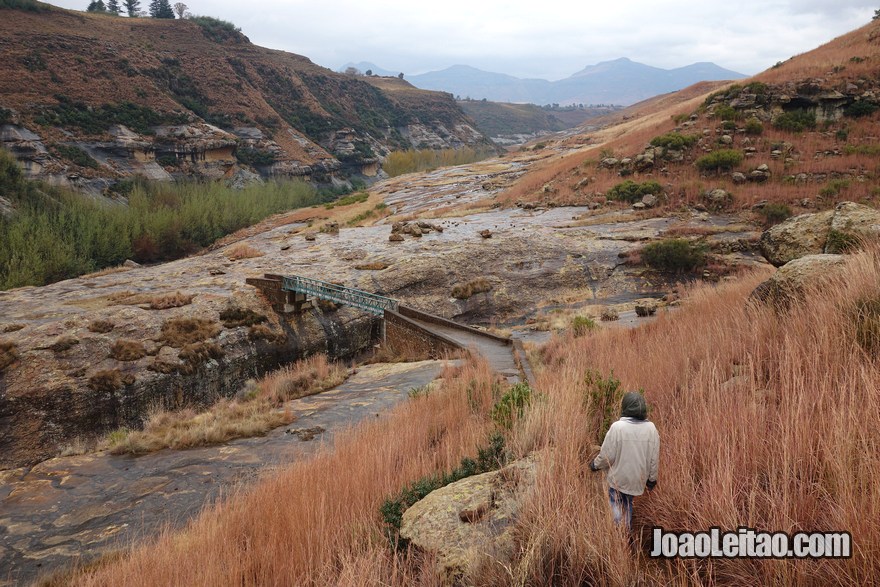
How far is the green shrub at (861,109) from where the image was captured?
29.6 m

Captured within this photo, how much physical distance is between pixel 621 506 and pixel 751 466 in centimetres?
87

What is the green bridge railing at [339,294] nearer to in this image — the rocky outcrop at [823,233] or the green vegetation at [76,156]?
the rocky outcrop at [823,233]

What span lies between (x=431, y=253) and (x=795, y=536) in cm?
2239

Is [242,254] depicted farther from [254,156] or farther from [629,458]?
[254,156]

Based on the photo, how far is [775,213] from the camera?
23.4 meters

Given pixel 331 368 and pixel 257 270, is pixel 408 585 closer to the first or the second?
pixel 331 368

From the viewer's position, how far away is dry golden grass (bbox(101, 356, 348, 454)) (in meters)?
10.9

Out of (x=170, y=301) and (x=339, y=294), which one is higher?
(x=170, y=301)

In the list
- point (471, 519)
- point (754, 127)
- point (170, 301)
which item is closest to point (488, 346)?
point (471, 519)

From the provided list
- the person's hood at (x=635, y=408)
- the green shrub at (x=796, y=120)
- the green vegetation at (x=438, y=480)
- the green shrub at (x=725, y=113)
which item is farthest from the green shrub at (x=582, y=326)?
the green shrub at (x=725, y=113)

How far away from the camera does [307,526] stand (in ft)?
12.4

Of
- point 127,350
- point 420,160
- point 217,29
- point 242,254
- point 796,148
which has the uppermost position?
point 217,29

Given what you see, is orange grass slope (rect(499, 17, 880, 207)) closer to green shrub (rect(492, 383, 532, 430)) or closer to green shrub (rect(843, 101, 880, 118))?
green shrub (rect(843, 101, 880, 118))

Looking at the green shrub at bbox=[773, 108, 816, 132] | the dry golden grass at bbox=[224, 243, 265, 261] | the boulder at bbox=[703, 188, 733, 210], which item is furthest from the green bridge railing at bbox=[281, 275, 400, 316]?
the green shrub at bbox=[773, 108, 816, 132]
